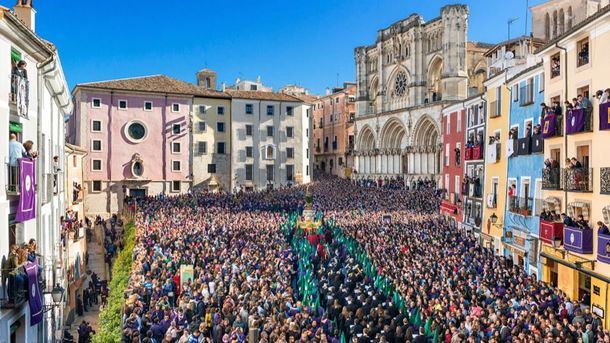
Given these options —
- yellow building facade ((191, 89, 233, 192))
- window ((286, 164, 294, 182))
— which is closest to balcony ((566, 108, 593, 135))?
yellow building facade ((191, 89, 233, 192))

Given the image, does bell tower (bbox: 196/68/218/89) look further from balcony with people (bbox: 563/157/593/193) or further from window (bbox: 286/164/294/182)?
Answer: balcony with people (bbox: 563/157/593/193)

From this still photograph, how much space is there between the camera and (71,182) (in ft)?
115

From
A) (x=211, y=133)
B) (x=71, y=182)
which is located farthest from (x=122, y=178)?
(x=71, y=182)

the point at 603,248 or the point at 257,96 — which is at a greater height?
the point at 257,96

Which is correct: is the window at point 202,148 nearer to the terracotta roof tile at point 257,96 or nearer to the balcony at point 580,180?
the terracotta roof tile at point 257,96

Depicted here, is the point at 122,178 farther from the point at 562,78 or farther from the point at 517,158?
the point at 562,78

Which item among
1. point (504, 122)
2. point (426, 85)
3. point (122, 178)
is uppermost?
point (426, 85)

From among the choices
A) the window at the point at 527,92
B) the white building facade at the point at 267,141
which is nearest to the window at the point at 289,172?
the white building facade at the point at 267,141

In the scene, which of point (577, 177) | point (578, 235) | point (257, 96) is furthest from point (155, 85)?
point (578, 235)

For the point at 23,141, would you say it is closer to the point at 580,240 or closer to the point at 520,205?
the point at 580,240

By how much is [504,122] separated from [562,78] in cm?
697

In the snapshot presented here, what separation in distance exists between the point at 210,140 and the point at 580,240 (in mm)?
42677

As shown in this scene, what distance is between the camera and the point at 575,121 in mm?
18969

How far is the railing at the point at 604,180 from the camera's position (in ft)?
56.6
